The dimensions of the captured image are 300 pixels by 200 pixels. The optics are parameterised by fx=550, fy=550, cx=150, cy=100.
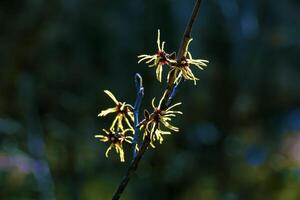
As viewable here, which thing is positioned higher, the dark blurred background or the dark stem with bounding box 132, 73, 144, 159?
the dark blurred background

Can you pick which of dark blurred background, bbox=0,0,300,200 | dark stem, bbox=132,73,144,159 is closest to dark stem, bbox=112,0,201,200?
dark stem, bbox=132,73,144,159

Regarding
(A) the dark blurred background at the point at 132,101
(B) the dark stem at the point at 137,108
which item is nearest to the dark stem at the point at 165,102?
(B) the dark stem at the point at 137,108

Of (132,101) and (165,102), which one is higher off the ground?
(132,101)

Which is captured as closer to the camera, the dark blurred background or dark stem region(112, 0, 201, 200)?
dark stem region(112, 0, 201, 200)

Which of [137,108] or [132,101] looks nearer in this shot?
[137,108]

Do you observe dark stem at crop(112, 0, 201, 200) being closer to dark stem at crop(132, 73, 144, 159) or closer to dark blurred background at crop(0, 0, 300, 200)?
dark stem at crop(132, 73, 144, 159)

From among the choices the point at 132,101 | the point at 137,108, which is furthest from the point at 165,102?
the point at 132,101

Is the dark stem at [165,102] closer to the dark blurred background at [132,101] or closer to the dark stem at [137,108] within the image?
the dark stem at [137,108]

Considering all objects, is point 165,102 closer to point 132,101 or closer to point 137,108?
point 137,108
